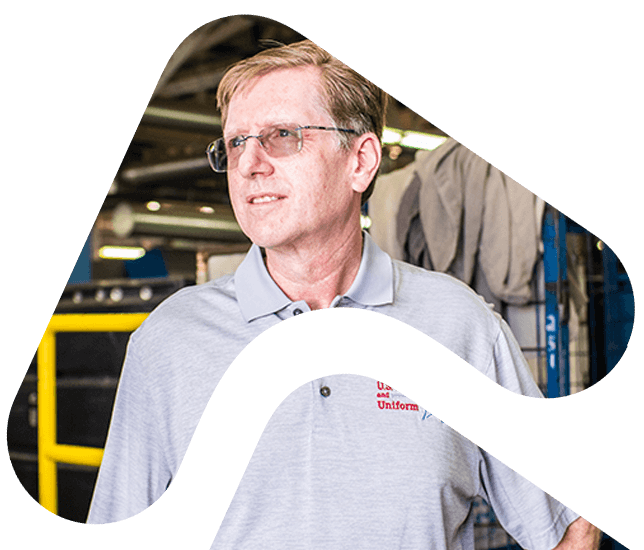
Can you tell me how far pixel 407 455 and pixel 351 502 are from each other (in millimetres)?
72

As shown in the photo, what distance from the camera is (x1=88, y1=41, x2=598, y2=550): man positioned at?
2.11 ft

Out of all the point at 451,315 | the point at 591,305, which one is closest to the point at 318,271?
the point at 451,315

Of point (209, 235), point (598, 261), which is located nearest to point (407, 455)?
point (598, 261)

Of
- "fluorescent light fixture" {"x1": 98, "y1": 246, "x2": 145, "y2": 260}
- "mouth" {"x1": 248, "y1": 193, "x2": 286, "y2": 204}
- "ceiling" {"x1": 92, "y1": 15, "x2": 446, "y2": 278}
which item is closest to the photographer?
"mouth" {"x1": 248, "y1": 193, "x2": 286, "y2": 204}

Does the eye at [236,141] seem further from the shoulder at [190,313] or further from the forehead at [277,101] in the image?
the shoulder at [190,313]

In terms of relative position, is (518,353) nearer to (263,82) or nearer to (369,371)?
(369,371)

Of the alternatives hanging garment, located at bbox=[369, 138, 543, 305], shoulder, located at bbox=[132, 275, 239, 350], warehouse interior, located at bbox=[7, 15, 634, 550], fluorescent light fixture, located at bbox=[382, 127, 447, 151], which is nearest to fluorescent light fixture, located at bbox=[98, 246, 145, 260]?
warehouse interior, located at bbox=[7, 15, 634, 550]

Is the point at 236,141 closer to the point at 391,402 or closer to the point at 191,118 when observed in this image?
the point at 391,402

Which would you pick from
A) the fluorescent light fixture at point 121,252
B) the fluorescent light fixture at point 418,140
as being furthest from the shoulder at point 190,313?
the fluorescent light fixture at point 121,252

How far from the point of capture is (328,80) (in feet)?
2.19

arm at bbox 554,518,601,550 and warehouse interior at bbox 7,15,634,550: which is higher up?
warehouse interior at bbox 7,15,634,550

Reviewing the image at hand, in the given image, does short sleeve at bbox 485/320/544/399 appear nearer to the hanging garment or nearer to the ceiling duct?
the hanging garment

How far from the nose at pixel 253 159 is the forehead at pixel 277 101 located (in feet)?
0.06

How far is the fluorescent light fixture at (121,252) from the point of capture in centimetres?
243
